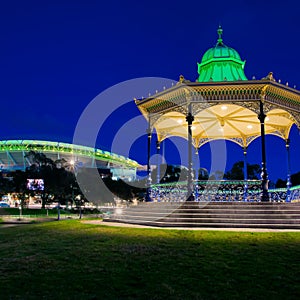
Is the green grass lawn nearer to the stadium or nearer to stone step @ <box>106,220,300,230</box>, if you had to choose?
stone step @ <box>106,220,300,230</box>

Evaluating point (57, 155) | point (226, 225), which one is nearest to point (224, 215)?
point (226, 225)

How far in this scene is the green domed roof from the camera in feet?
57.5

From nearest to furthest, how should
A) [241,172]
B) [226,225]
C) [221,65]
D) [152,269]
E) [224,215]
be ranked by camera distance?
[152,269] → [226,225] → [224,215] → [221,65] → [241,172]

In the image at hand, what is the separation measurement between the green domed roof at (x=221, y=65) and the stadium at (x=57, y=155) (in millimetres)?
54750

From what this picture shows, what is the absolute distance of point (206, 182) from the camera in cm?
1558

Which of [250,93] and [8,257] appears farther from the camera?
[250,93]

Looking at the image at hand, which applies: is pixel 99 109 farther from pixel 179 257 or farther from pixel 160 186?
pixel 179 257

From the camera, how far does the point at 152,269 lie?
16.5 ft

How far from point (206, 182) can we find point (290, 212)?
4738mm

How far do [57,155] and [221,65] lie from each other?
71.4 m

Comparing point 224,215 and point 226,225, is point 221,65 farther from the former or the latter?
point 226,225

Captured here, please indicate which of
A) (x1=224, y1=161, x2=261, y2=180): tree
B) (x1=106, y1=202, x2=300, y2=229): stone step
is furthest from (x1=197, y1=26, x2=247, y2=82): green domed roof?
(x1=224, y1=161, x2=261, y2=180): tree

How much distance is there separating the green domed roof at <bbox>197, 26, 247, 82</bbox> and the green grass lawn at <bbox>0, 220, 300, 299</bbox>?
1155 cm

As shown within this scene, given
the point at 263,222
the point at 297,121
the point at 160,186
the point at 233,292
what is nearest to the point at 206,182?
the point at 160,186
